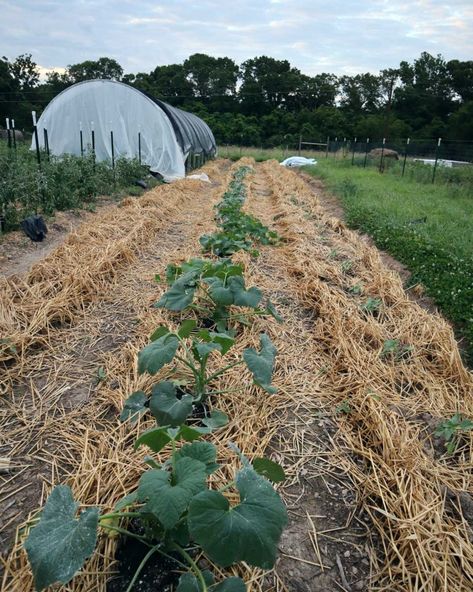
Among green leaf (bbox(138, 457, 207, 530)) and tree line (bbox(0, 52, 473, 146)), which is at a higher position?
tree line (bbox(0, 52, 473, 146))

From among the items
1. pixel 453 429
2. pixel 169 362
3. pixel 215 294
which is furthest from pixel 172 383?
pixel 453 429

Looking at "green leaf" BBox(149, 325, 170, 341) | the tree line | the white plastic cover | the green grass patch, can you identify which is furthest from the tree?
"green leaf" BBox(149, 325, 170, 341)

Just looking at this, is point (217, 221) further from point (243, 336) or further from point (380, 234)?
point (243, 336)

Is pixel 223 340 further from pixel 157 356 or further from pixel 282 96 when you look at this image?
pixel 282 96

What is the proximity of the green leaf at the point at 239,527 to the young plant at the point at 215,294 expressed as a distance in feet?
4.52

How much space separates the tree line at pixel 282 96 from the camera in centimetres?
3659

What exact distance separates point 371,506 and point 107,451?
1.10 meters

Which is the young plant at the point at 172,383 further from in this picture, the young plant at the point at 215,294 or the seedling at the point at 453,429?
the seedling at the point at 453,429

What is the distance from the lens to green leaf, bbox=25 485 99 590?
108cm

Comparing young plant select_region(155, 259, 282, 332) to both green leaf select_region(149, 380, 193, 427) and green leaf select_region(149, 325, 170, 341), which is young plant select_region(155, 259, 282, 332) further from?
green leaf select_region(149, 380, 193, 427)

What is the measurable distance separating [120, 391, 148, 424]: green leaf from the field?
0.11 ft

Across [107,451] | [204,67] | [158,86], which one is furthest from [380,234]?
[204,67]

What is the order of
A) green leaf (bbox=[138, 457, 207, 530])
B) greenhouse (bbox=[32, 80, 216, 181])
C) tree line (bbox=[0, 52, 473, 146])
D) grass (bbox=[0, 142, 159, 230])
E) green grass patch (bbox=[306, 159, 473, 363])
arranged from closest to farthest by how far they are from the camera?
green leaf (bbox=[138, 457, 207, 530]), green grass patch (bbox=[306, 159, 473, 363]), grass (bbox=[0, 142, 159, 230]), greenhouse (bbox=[32, 80, 216, 181]), tree line (bbox=[0, 52, 473, 146])

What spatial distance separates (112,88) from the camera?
13305mm
